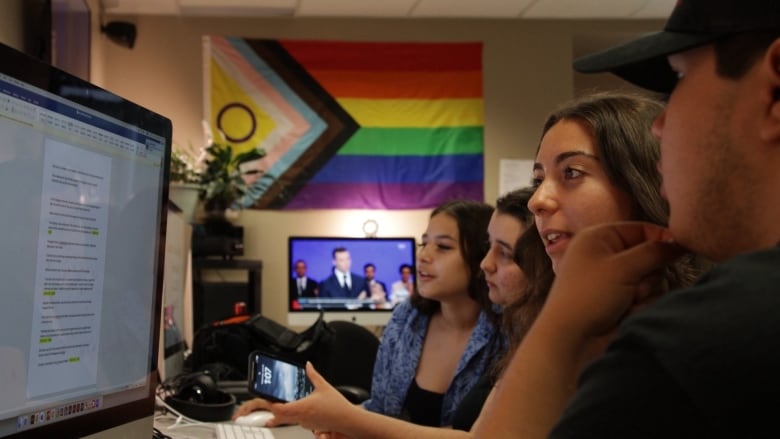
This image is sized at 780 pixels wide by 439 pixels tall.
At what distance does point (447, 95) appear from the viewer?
16.1 feet

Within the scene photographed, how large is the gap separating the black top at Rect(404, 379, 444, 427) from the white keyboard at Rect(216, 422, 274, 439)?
675 mm

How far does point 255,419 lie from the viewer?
1.62m

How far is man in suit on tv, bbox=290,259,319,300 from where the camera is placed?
4.16 meters

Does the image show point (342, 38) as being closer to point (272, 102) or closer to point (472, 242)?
point (272, 102)

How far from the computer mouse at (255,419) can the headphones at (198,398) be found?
0.17 feet

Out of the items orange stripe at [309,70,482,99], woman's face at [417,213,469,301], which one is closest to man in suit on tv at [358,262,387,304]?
orange stripe at [309,70,482,99]

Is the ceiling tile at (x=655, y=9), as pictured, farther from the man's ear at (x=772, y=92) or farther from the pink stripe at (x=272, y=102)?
→ the man's ear at (x=772, y=92)

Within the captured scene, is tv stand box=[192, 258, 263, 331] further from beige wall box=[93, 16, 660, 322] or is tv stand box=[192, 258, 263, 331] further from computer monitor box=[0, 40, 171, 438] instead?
computer monitor box=[0, 40, 171, 438]

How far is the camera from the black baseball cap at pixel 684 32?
21.9 inches

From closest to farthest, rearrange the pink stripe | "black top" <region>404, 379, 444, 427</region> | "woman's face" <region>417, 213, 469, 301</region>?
1. "black top" <region>404, 379, 444, 427</region>
2. "woman's face" <region>417, 213, 469, 301</region>
3. the pink stripe

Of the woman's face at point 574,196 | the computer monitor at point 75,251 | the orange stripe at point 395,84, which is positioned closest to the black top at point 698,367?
the computer monitor at point 75,251

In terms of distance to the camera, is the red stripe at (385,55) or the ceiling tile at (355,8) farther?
the red stripe at (385,55)

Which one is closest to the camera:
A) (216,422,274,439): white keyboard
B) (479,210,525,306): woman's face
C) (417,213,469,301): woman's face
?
(216,422,274,439): white keyboard

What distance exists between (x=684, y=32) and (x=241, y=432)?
3.85ft
